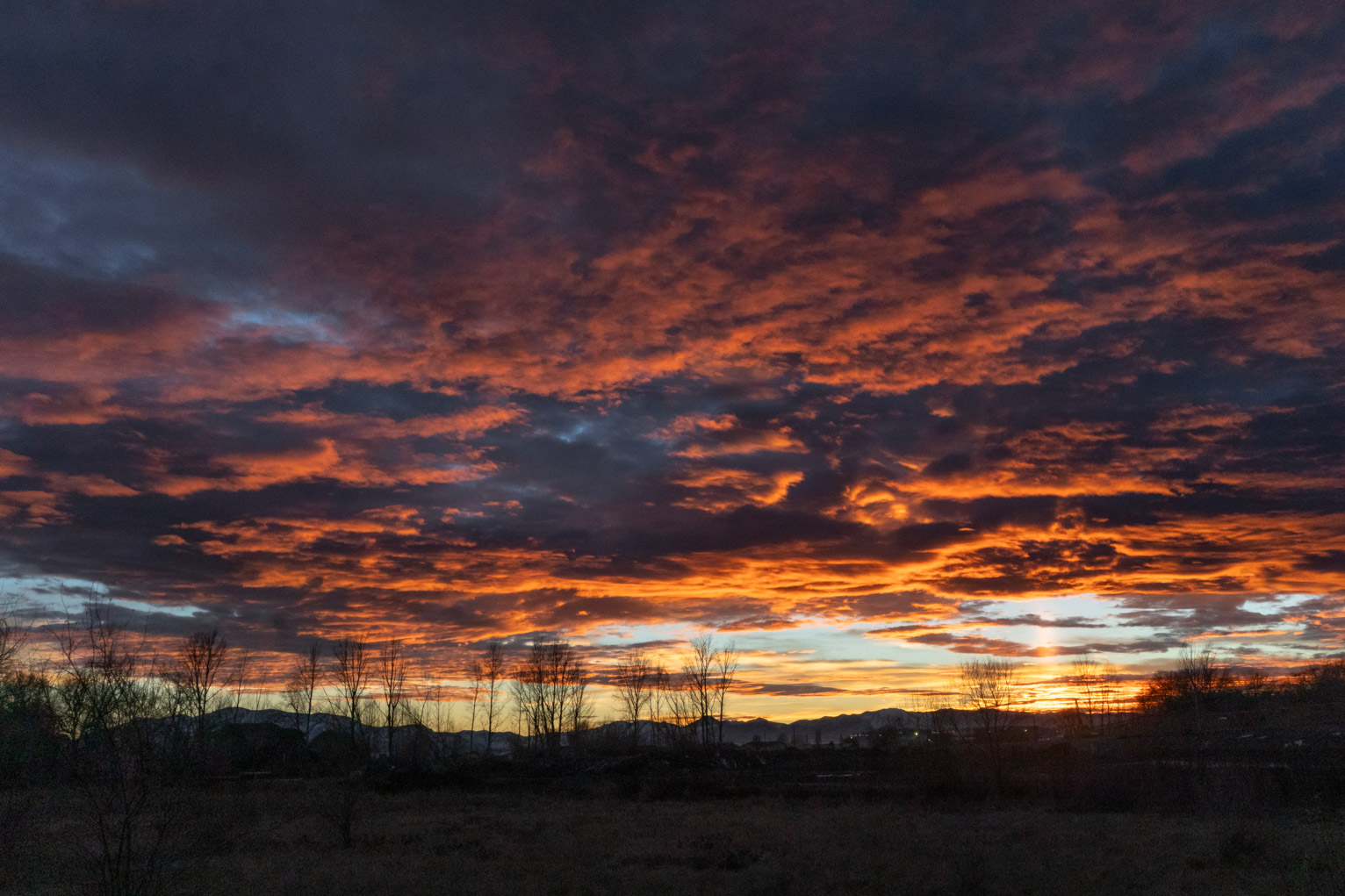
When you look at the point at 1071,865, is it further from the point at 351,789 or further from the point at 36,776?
the point at 36,776

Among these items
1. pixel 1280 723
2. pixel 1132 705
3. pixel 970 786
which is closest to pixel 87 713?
pixel 970 786

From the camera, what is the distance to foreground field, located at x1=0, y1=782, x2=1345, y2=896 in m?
21.2

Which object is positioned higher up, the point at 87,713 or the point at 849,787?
the point at 87,713

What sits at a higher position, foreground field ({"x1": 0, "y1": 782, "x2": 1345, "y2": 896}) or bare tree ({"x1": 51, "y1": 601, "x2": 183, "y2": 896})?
bare tree ({"x1": 51, "y1": 601, "x2": 183, "y2": 896})

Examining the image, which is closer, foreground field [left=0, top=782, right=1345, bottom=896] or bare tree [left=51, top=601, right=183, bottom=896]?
bare tree [left=51, top=601, right=183, bottom=896]

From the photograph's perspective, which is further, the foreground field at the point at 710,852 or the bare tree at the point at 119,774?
the foreground field at the point at 710,852

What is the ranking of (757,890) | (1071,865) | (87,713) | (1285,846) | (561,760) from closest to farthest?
(87,713)
(757,890)
(1071,865)
(1285,846)
(561,760)

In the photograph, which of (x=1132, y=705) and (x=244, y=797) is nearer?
(x=244, y=797)

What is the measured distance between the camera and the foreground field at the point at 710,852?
2120 cm

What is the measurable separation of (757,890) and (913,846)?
30.2ft

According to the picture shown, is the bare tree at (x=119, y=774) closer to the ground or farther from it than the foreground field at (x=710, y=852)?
farther from it

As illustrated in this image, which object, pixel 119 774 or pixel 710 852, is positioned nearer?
pixel 119 774

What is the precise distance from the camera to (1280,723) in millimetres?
72062

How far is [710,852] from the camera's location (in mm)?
27672
